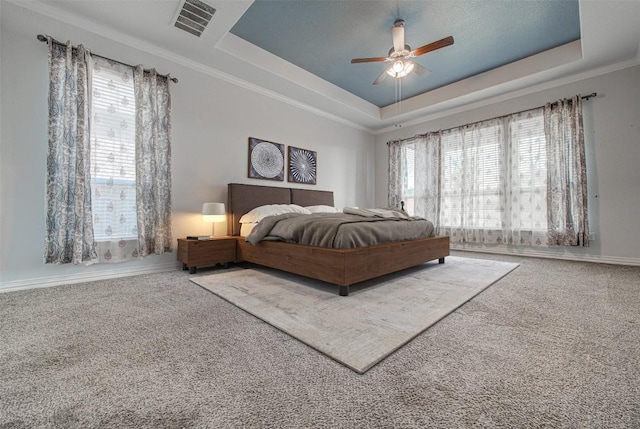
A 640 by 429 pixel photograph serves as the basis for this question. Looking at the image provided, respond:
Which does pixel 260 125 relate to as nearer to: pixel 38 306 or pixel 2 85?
pixel 2 85

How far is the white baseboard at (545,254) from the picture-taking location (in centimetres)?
344

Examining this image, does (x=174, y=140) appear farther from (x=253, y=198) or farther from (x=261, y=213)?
(x=261, y=213)

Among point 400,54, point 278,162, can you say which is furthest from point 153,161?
point 400,54

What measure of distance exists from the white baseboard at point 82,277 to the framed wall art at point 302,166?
7.87ft

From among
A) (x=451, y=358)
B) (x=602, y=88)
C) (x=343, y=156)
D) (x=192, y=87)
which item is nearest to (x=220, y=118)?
(x=192, y=87)

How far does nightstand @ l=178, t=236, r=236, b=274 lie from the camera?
2.96 meters

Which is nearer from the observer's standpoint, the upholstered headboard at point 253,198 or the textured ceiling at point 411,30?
the textured ceiling at point 411,30

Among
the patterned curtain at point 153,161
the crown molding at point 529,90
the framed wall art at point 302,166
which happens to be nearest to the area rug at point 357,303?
the patterned curtain at point 153,161

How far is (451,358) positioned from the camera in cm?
123

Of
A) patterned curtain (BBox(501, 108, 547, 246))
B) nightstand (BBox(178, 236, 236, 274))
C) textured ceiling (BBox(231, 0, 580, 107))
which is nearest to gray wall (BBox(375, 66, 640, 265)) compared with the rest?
patterned curtain (BBox(501, 108, 547, 246))

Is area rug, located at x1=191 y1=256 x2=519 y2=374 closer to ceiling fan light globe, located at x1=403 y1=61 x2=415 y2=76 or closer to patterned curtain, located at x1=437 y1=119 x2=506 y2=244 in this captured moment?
patterned curtain, located at x1=437 y1=119 x2=506 y2=244

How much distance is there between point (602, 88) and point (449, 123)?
6.72ft

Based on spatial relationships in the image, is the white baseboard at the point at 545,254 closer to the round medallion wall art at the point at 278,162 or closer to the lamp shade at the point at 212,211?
the round medallion wall art at the point at 278,162

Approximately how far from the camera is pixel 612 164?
3512mm
